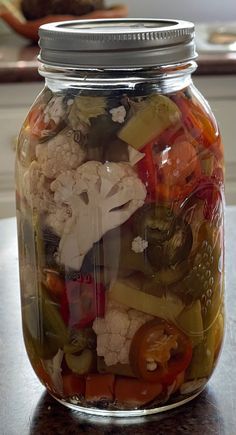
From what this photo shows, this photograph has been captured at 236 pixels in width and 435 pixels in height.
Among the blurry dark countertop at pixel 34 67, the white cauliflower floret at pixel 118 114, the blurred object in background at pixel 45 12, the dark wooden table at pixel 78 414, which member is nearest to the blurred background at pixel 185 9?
the blurred object in background at pixel 45 12

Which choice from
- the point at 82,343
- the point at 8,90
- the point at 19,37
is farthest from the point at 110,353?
the point at 19,37

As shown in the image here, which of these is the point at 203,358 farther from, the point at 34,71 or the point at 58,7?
the point at 58,7

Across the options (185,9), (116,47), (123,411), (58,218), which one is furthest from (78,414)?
(185,9)

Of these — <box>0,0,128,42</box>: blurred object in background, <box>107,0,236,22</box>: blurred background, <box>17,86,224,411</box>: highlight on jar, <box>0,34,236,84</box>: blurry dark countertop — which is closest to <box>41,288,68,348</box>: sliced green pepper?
<box>17,86,224,411</box>: highlight on jar

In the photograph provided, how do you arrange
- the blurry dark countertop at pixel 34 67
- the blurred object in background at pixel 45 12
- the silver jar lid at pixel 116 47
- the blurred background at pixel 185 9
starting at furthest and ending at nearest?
the blurred background at pixel 185 9 → the blurred object in background at pixel 45 12 → the blurry dark countertop at pixel 34 67 → the silver jar lid at pixel 116 47

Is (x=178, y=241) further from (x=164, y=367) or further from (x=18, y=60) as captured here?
(x=18, y=60)

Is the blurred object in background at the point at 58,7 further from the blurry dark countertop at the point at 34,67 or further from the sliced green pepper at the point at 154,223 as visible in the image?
the sliced green pepper at the point at 154,223
